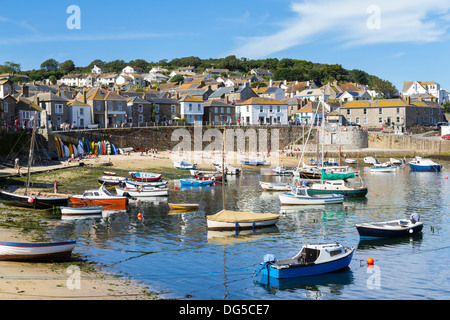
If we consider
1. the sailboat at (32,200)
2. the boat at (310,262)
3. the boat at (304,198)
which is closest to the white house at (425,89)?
the boat at (304,198)

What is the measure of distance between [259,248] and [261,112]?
69.9m

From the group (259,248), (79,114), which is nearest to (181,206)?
(259,248)

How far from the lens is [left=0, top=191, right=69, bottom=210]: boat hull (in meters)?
36.0

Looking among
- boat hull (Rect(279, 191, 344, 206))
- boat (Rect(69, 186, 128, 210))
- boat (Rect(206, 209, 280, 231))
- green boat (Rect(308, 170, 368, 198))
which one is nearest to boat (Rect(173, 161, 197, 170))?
green boat (Rect(308, 170, 368, 198))

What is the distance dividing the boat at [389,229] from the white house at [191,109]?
60596 mm

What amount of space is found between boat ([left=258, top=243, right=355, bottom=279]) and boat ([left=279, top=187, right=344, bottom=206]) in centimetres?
1679

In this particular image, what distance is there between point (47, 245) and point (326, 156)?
67.2 m

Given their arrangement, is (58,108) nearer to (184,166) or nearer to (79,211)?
(184,166)

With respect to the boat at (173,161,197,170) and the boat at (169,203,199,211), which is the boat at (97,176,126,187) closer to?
the boat at (169,203,199,211)

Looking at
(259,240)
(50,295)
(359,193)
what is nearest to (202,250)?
(259,240)

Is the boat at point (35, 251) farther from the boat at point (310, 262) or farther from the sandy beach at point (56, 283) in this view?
the boat at point (310, 262)
